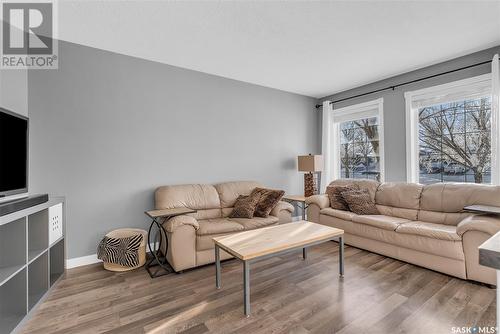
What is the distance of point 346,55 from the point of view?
3.22 m

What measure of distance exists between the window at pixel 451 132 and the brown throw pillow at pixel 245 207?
2501 millimetres

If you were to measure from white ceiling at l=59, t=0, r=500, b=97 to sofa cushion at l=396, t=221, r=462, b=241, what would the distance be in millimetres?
2189

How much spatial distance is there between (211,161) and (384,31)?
9.23 feet

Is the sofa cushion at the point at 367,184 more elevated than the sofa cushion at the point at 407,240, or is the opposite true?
the sofa cushion at the point at 367,184

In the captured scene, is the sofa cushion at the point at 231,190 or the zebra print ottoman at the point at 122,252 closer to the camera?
the zebra print ottoman at the point at 122,252

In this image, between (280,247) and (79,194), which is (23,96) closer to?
(79,194)

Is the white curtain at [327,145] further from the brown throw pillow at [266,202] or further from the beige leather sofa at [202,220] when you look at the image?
the brown throw pillow at [266,202]

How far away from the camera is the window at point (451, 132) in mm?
3188

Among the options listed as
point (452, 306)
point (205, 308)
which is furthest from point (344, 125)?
point (205, 308)

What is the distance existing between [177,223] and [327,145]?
345 centimetres

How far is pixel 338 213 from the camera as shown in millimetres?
3592

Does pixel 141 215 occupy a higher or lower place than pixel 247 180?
lower

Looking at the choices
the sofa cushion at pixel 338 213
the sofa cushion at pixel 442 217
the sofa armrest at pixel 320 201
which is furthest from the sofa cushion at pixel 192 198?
the sofa cushion at pixel 442 217

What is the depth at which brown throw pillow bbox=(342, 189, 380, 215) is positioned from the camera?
3504 mm
